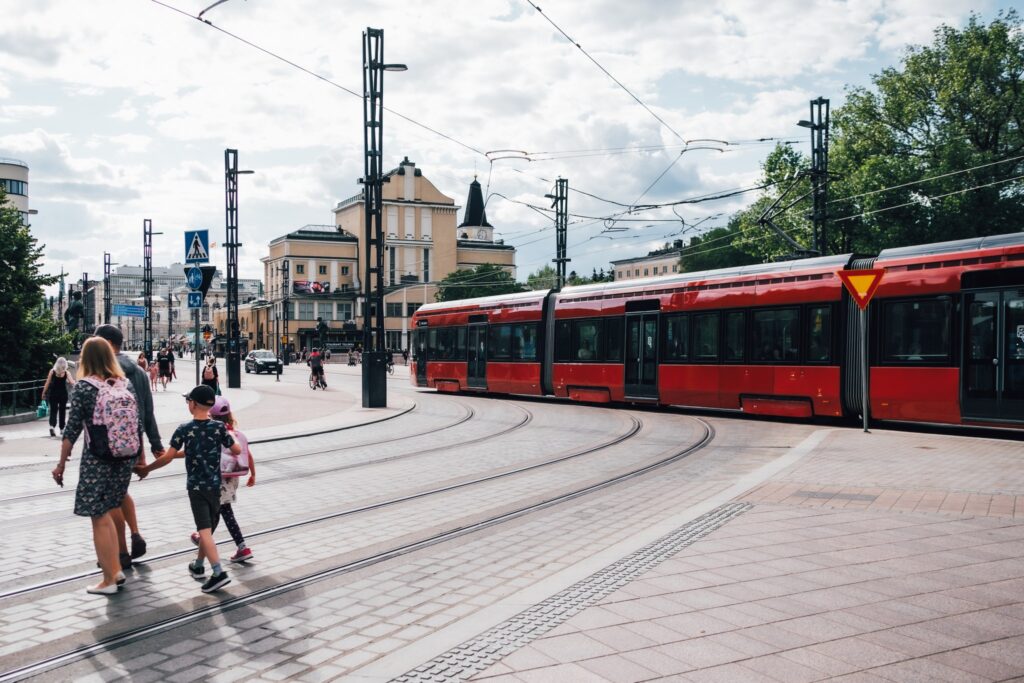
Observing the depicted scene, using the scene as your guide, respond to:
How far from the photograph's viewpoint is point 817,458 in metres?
11.7

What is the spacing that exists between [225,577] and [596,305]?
1677 cm

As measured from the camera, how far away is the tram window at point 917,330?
47.1 feet

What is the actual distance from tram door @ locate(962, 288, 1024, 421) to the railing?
59.9ft

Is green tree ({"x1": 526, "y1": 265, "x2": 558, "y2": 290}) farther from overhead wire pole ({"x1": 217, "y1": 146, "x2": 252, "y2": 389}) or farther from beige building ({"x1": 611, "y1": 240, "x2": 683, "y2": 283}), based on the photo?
overhead wire pole ({"x1": 217, "y1": 146, "x2": 252, "y2": 389})

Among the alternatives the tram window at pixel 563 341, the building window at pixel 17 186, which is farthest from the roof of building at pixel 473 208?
the tram window at pixel 563 341

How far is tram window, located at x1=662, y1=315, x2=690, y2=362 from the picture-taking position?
1925cm

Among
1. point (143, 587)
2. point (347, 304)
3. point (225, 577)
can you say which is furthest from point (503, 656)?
point (347, 304)

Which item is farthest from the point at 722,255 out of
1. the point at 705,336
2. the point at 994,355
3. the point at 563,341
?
the point at 994,355

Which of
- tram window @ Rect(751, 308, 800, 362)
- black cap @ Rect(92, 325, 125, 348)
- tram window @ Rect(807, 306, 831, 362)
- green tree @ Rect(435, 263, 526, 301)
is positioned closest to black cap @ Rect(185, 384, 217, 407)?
black cap @ Rect(92, 325, 125, 348)

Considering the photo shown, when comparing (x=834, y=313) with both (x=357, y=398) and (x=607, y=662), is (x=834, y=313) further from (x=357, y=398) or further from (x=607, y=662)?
(x=357, y=398)

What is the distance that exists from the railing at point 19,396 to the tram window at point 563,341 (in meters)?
12.5

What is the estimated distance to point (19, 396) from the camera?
20.3 meters

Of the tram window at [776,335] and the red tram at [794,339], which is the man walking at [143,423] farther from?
the tram window at [776,335]

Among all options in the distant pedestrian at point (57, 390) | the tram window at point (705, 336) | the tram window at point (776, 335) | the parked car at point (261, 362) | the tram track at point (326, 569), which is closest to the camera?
the tram track at point (326, 569)
